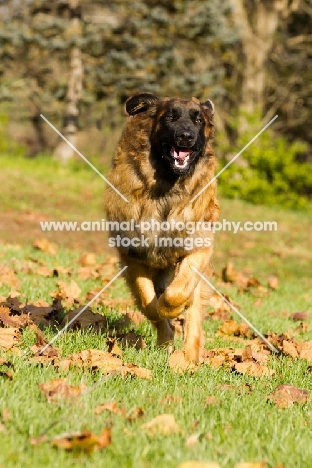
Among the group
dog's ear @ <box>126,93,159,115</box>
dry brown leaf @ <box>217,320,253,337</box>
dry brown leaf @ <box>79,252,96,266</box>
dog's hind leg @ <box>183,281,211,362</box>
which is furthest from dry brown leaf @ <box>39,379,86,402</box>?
dry brown leaf @ <box>79,252,96,266</box>

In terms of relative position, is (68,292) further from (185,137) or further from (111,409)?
(111,409)

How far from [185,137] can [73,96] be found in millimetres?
18963

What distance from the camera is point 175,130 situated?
5.02 meters

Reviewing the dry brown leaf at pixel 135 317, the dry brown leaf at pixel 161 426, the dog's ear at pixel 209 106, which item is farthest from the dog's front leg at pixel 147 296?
the dry brown leaf at pixel 161 426

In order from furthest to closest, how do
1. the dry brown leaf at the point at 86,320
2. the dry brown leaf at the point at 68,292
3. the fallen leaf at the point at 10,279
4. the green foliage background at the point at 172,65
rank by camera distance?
the green foliage background at the point at 172,65
the fallen leaf at the point at 10,279
the dry brown leaf at the point at 68,292
the dry brown leaf at the point at 86,320

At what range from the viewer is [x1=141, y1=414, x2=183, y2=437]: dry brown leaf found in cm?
311

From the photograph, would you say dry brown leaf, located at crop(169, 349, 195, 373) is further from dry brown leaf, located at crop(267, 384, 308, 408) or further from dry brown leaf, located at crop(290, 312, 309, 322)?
dry brown leaf, located at crop(290, 312, 309, 322)

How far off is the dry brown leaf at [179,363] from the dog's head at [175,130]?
1.35m

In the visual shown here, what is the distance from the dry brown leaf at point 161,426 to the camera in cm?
311

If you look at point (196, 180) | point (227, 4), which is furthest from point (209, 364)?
point (227, 4)

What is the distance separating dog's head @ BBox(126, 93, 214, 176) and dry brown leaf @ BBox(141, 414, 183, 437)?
2.28 meters

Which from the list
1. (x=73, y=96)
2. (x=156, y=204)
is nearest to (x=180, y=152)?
(x=156, y=204)

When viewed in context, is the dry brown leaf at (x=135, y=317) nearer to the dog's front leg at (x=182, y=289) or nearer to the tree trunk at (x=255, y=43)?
the dog's front leg at (x=182, y=289)

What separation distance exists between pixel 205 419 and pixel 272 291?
6337mm
